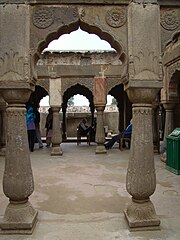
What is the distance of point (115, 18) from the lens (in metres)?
3.60

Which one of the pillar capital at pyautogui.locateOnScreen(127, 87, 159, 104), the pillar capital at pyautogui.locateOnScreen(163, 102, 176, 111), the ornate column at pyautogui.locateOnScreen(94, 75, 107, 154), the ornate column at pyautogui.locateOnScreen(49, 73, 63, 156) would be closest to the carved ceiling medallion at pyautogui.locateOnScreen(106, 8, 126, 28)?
the pillar capital at pyautogui.locateOnScreen(127, 87, 159, 104)

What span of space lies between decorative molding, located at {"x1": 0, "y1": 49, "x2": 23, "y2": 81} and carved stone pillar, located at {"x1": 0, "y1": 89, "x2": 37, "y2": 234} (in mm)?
173

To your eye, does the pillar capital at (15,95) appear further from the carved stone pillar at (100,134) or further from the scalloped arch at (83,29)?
the carved stone pillar at (100,134)

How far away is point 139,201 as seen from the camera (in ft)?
11.5

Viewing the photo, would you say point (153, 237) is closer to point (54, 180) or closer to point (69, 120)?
point (54, 180)

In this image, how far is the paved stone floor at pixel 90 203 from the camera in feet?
10.8

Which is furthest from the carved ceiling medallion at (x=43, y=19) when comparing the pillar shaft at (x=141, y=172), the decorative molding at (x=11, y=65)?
the pillar shaft at (x=141, y=172)

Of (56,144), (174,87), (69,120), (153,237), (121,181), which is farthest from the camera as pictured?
(69,120)

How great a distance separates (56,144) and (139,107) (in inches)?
273

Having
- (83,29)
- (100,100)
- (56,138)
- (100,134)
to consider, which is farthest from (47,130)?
(83,29)

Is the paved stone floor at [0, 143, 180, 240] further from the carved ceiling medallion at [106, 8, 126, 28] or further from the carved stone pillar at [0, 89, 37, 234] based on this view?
the carved ceiling medallion at [106, 8, 126, 28]

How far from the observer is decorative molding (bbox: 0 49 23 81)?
3375 mm

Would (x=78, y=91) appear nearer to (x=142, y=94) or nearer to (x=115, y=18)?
(x=115, y=18)

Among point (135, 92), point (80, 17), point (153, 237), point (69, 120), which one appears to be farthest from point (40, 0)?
point (69, 120)
